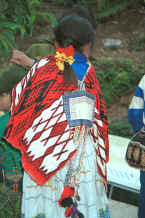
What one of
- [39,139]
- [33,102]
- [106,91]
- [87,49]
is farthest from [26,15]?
[106,91]

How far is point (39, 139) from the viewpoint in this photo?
2016 mm

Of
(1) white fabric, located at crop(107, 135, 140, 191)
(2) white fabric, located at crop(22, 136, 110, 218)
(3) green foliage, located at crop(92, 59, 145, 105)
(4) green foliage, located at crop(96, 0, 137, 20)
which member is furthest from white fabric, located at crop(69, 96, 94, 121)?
(4) green foliage, located at crop(96, 0, 137, 20)

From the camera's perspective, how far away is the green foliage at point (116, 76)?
6.40 metres

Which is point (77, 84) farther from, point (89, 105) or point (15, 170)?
point (15, 170)

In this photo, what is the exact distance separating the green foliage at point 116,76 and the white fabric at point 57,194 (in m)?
4.23

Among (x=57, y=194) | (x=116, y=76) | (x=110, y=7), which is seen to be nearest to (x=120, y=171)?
(x=57, y=194)

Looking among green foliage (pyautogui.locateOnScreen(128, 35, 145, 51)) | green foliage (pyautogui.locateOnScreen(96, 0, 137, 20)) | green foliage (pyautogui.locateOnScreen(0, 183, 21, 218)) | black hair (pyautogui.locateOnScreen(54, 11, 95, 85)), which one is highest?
green foliage (pyautogui.locateOnScreen(96, 0, 137, 20))

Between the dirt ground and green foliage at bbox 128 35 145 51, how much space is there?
10cm

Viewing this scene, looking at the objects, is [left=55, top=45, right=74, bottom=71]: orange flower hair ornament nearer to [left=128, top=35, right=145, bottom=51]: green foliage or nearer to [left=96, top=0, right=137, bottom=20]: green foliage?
[left=128, top=35, right=145, bottom=51]: green foliage

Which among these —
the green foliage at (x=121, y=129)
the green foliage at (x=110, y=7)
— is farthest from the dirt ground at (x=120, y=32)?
the green foliage at (x=121, y=129)

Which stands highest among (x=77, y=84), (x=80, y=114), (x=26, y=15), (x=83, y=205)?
(x=26, y=15)

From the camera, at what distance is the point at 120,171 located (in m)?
3.67

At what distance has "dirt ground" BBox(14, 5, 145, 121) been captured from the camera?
756cm

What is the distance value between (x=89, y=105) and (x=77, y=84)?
14 centimetres
